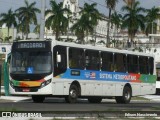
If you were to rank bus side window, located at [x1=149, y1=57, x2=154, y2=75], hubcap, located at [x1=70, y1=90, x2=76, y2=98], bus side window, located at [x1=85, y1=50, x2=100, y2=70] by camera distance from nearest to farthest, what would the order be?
hubcap, located at [x1=70, y1=90, x2=76, y2=98] → bus side window, located at [x1=85, y1=50, x2=100, y2=70] → bus side window, located at [x1=149, y1=57, x2=154, y2=75]

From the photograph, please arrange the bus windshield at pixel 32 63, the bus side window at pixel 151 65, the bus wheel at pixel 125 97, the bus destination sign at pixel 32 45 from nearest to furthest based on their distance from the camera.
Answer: the bus windshield at pixel 32 63 → the bus destination sign at pixel 32 45 → the bus wheel at pixel 125 97 → the bus side window at pixel 151 65

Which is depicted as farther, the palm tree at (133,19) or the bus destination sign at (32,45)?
the palm tree at (133,19)

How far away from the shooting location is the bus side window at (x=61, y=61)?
84.5ft

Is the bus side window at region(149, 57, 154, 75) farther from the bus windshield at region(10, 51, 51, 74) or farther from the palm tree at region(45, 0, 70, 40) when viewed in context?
the palm tree at region(45, 0, 70, 40)

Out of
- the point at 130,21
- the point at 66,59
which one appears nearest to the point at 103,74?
the point at 66,59

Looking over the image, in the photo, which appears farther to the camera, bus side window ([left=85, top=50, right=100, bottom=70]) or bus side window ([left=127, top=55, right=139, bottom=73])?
bus side window ([left=127, top=55, right=139, bottom=73])

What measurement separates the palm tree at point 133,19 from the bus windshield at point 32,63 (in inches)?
3158

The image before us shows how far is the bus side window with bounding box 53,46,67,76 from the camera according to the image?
2575 centimetres

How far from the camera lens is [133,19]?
348ft

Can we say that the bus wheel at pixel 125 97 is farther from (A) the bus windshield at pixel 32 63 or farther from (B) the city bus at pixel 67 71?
(A) the bus windshield at pixel 32 63

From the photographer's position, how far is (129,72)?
31906 millimetres

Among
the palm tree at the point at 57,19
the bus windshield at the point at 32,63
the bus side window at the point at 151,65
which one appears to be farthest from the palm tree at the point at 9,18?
the bus windshield at the point at 32,63

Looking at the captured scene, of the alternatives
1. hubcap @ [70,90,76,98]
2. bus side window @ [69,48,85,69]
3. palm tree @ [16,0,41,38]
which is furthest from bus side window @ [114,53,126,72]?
palm tree @ [16,0,41,38]

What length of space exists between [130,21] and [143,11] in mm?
3802
